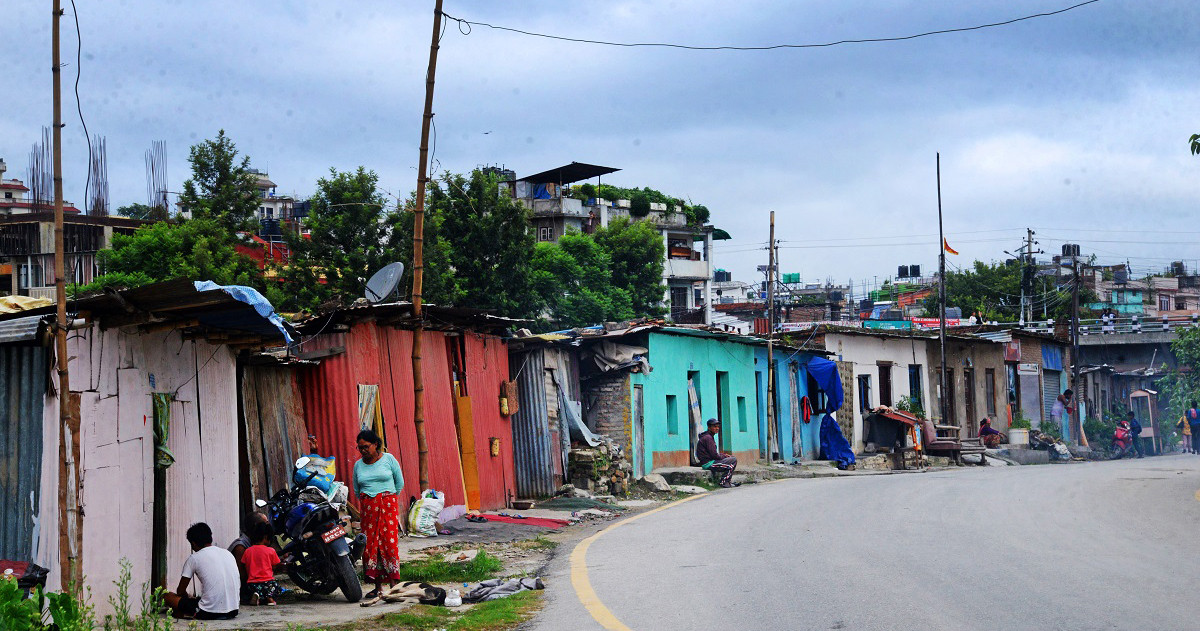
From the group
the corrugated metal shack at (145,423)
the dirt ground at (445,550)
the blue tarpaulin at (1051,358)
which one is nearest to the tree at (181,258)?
the dirt ground at (445,550)

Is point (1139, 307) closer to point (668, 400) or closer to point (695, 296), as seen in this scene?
point (695, 296)

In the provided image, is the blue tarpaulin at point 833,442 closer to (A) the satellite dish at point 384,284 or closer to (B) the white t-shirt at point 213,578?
(A) the satellite dish at point 384,284

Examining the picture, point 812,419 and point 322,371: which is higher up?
point 322,371

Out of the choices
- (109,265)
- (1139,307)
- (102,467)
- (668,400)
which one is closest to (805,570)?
(102,467)

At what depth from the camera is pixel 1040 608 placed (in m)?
7.87

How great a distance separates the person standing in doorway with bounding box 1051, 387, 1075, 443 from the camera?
162ft

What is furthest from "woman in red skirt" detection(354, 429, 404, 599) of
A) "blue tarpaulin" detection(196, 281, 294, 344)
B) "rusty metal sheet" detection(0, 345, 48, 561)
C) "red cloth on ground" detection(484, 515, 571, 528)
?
"red cloth on ground" detection(484, 515, 571, 528)

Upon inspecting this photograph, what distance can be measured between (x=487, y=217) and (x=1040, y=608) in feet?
98.1

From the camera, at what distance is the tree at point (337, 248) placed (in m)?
34.8

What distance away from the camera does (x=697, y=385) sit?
94.9 feet

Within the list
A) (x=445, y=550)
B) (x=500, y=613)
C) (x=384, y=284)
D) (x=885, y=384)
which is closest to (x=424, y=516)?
(x=445, y=550)

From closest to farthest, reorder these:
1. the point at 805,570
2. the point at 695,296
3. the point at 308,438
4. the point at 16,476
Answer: the point at 16,476 < the point at 805,570 < the point at 308,438 < the point at 695,296

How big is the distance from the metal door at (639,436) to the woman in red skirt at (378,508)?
45.5 feet

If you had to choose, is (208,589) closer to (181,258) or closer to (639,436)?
(639,436)
